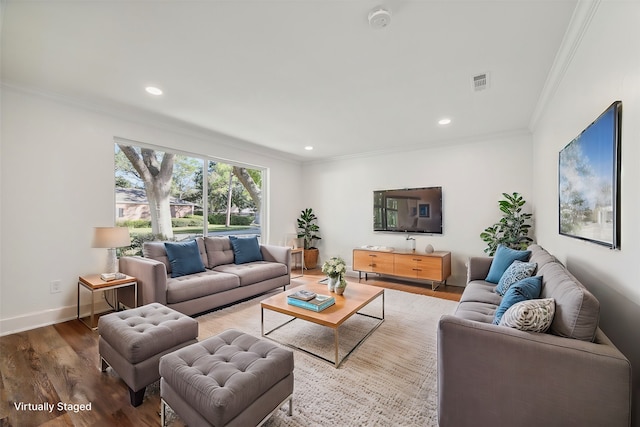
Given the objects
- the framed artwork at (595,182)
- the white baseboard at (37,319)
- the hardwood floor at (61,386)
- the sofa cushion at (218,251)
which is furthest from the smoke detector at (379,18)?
the white baseboard at (37,319)

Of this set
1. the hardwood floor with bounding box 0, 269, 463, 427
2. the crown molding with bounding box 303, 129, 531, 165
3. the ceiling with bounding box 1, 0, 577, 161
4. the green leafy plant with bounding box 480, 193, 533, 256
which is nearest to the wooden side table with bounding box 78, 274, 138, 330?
the hardwood floor with bounding box 0, 269, 463, 427

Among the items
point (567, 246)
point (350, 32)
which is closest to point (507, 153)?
point (567, 246)

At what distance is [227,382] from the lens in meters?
1.32

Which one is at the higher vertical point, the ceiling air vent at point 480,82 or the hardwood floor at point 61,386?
the ceiling air vent at point 480,82

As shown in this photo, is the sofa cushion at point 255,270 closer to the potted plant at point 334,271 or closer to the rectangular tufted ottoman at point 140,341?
the potted plant at point 334,271

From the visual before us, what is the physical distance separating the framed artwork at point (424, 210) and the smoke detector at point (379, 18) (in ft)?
11.5

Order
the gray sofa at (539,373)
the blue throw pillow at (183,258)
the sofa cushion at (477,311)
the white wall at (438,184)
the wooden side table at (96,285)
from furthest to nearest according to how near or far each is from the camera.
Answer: the white wall at (438,184), the blue throw pillow at (183,258), the wooden side table at (96,285), the sofa cushion at (477,311), the gray sofa at (539,373)

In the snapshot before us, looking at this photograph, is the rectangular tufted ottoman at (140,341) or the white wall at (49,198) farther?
the white wall at (49,198)

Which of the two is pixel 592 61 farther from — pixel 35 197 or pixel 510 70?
pixel 35 197

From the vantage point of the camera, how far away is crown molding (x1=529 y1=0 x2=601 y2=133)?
1.61m

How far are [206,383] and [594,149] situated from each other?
8.37ft

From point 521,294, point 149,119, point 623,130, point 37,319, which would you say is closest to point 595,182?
point 623,130

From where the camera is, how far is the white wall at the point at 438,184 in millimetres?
4148

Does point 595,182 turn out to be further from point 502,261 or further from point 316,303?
point 316,303
